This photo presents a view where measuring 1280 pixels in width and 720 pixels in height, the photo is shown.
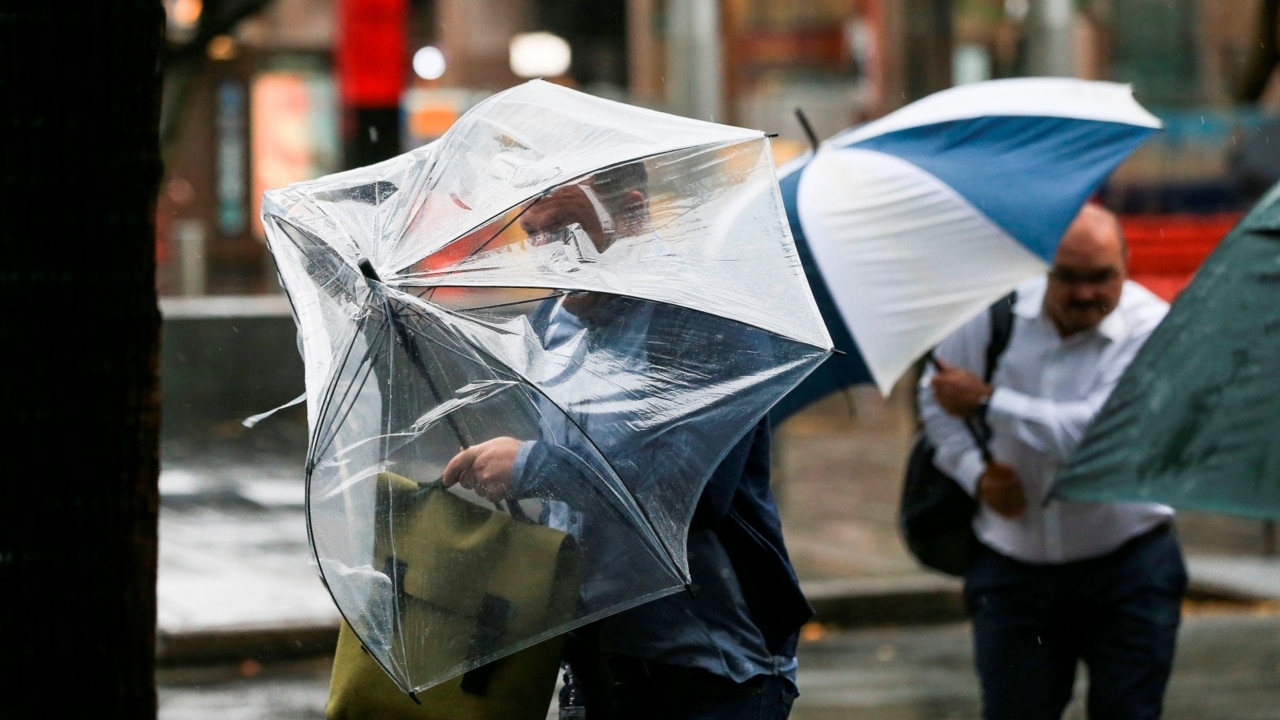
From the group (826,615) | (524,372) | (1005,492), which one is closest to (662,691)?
(524,372)

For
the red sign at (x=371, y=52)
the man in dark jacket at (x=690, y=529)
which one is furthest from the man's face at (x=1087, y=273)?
the red sign at (x=371, y=52)

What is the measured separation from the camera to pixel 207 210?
28922 mm

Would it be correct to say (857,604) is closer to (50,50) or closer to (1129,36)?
(50,50)

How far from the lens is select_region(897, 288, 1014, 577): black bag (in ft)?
14.7

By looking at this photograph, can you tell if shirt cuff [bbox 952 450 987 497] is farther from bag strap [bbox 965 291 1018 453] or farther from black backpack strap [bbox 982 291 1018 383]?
black backpack strap [bbox 982 291 1018 383]

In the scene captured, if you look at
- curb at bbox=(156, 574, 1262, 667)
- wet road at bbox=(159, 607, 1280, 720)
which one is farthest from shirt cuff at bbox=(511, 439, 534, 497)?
curb at bbox=(156, 574, 1262, 667)

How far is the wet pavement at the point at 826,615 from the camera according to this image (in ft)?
23.7

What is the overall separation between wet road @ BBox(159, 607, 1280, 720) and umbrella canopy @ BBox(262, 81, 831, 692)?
174 inches

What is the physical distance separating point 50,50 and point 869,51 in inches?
903

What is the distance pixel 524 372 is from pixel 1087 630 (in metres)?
2.24

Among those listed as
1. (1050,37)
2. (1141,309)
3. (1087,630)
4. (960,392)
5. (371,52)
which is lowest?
(1087,630)

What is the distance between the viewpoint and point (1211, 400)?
10.9 ft

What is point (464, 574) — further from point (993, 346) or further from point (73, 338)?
point (993, 346)

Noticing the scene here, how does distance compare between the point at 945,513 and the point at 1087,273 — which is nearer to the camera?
the point at 1087,273
